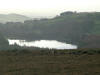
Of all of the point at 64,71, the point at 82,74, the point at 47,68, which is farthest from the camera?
the point at 47,68

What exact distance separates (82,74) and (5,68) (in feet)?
26.3

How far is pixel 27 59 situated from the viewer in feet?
88.7

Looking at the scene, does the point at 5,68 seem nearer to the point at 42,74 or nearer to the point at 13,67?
the point at 13,67

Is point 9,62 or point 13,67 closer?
point 13,67

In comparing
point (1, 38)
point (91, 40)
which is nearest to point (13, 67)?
point (1, 38)

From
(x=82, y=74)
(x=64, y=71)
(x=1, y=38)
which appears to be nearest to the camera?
(x=82, y=74)

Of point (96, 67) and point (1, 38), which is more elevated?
point (96, 67)

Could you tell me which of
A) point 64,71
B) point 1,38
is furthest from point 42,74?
point 1,38

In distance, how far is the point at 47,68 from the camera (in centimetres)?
2136

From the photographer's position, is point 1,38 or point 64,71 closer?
point 64,71

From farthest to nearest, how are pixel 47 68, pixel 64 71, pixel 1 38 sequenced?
pixel 1 38 → pixel 47 68 → pixel 64 71

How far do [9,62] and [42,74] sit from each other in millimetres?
7510

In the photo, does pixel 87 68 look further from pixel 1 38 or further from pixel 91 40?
pixel 91 40

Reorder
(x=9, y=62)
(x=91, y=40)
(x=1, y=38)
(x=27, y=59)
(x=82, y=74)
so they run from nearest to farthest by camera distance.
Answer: (x=82, y=74) → (x=9, y=62) → (x=27, y=59) → (x=1, y=38) → (x=91, y=40)
